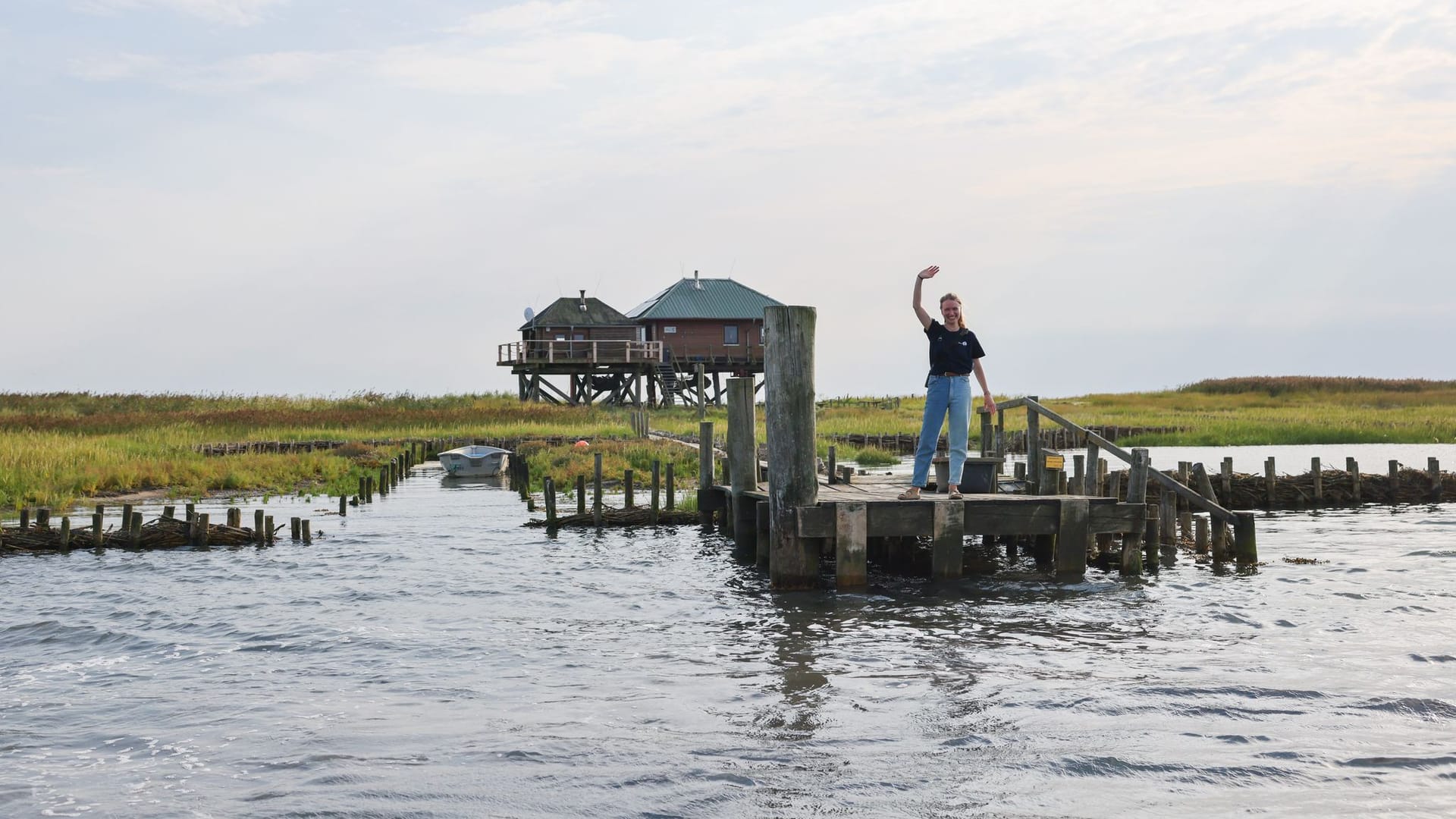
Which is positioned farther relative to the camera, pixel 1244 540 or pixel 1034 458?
pixel 1034 458

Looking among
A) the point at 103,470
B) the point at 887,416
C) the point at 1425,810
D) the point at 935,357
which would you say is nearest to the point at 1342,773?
the point at 1425,810

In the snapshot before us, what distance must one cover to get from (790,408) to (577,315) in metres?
53.9

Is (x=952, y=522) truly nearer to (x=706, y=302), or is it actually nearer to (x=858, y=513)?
(x=858, y=513)

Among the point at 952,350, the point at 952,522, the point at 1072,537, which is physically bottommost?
the point at 1072,537

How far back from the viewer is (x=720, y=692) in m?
10.2

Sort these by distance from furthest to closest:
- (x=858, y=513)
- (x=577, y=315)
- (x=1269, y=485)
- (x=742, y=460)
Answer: (x=577, y=315) → (x=1269, y=485) → (x=742, y=460) → (x=858, y=513)

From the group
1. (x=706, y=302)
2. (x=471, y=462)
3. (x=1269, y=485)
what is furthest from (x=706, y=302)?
(x=1269, y=485)

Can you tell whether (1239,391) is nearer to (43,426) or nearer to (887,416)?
(887,416)

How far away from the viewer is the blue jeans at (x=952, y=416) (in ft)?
45.2

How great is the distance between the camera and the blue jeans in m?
13.8

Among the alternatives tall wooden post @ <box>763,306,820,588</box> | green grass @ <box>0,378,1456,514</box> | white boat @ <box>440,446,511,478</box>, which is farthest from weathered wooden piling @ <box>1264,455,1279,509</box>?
white boat @ <box>440,446,511,478</box>

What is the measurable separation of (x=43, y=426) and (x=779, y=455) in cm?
3801

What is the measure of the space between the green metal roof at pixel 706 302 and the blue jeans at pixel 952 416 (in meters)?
50.4

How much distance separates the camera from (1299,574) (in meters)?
16.3
